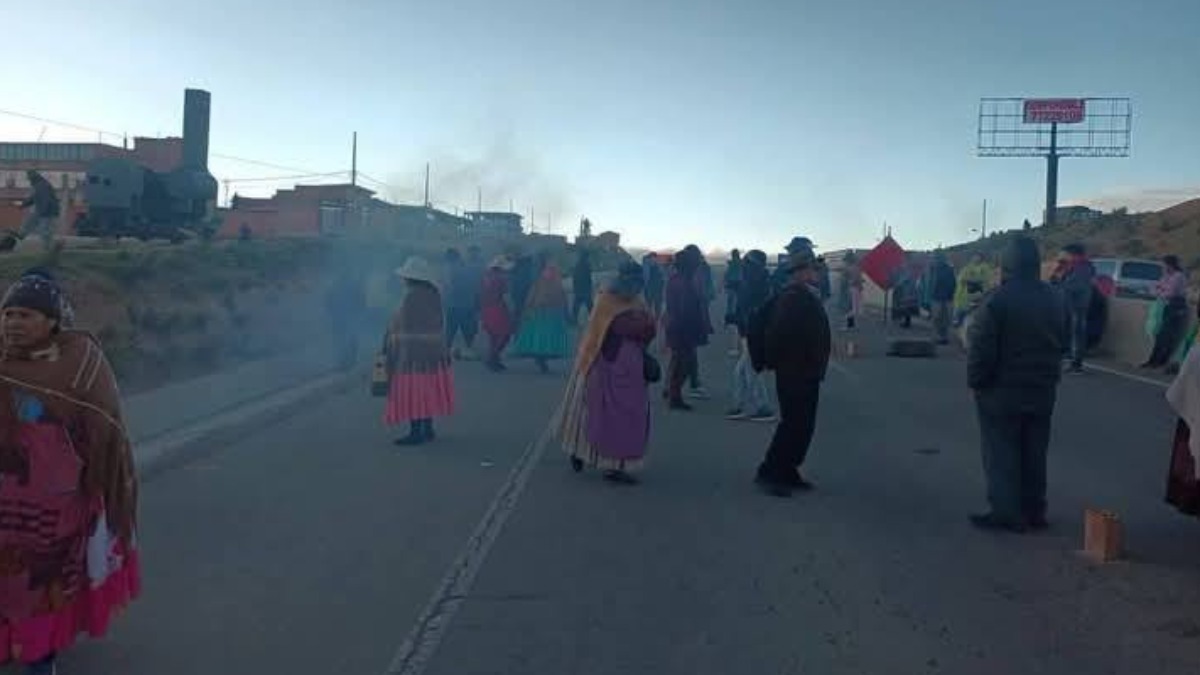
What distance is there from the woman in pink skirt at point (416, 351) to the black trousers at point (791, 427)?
3.63m

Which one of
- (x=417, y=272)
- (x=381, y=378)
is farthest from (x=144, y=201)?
(x=417, y=272)

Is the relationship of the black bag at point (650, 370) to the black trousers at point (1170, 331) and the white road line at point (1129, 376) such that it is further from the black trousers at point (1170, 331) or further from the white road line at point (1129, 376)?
the black trousers at point (1170, 331)

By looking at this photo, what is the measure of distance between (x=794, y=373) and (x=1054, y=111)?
67427mm

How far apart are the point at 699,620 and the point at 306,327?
21.1 metres

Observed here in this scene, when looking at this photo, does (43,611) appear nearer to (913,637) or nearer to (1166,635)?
(913,637)

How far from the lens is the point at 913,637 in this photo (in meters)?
6.50

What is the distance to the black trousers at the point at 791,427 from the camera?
1027 centimetres

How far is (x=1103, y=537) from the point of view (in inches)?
320

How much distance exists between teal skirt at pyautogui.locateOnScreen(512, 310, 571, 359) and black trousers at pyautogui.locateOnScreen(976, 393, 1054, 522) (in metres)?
11.3

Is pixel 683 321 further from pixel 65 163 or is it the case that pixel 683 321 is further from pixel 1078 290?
pixel 65 163

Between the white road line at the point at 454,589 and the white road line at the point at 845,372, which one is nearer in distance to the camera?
the white road line at the point at 454,589

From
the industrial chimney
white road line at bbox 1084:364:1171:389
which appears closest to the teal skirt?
white road line at bbox 1084:364:1171:389

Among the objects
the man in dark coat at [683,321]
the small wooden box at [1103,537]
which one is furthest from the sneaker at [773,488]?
the man in dark coat at [683,321]

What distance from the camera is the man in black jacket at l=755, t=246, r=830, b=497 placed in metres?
10.3
